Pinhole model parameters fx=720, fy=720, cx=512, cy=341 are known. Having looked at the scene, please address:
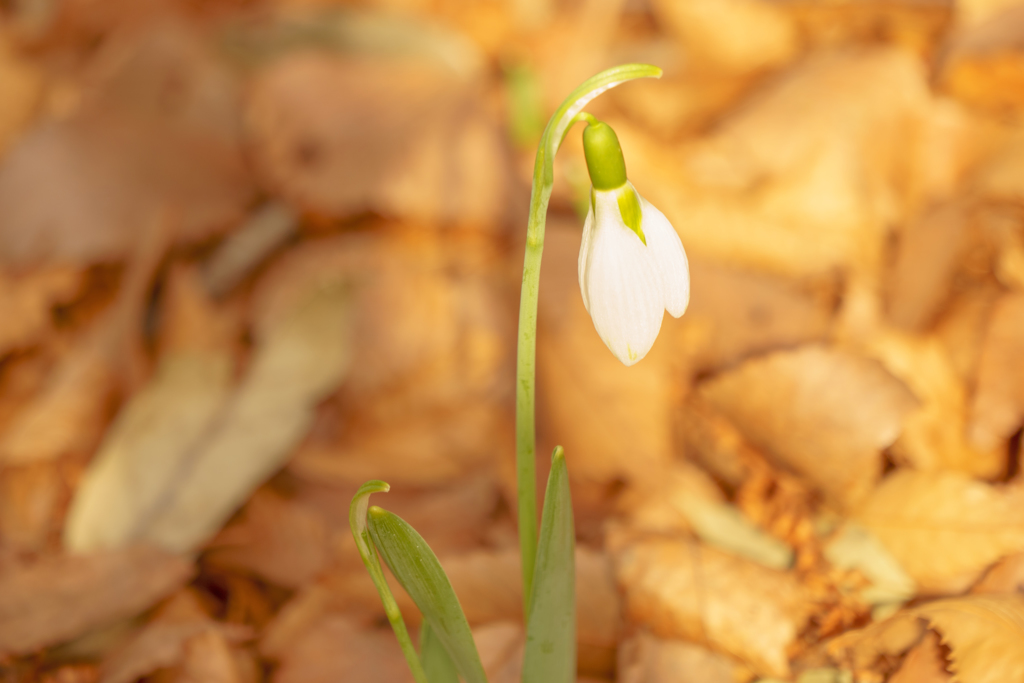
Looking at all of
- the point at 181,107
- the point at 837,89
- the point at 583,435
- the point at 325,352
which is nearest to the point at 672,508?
the point at 583,435

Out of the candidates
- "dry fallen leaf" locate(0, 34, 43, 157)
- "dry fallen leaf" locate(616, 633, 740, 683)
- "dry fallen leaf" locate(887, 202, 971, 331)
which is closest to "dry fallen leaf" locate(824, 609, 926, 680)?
"dry fallen leaf" locate(616, 633, 740, 683)

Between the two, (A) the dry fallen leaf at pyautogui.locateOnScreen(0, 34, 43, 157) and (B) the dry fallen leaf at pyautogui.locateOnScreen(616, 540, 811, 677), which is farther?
(A) the dry fallen leaf at pyautogui.locateOnScreen(0, 34, 43, 157)

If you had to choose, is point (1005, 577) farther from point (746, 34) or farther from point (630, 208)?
point (746, 34)

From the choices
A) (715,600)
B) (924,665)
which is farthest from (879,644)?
(715,600)

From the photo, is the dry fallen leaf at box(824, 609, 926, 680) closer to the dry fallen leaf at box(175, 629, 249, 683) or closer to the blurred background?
the blurred background

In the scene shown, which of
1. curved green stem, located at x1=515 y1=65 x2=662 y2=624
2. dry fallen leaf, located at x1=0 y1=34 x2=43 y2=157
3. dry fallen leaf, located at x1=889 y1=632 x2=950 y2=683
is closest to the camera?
curved green stem, located at x1=515 y1=65 x2=662 y2=624

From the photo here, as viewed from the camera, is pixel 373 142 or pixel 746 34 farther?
pixel 746 34

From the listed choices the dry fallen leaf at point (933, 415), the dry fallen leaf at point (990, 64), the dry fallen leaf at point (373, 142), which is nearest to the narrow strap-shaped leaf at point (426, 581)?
the dry fallen leaf at point (933, 415)

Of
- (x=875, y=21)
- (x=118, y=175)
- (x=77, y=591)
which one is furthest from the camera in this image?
(x=875, y=21)
